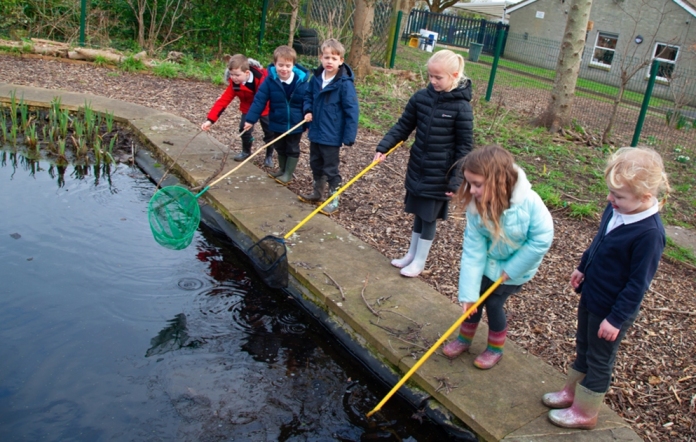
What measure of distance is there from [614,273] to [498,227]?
58cm

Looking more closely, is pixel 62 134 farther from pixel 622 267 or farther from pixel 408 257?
pixel 622 267

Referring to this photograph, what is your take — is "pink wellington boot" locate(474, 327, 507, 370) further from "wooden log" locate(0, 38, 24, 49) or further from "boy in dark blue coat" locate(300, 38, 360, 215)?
"wooden log" locate(0, 38, 24, 49)

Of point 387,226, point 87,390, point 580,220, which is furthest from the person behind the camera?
point 580,220

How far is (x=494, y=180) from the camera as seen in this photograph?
2996mm

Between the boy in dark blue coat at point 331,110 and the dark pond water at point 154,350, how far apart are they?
3.96 ft

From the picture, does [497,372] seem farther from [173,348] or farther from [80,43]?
[80,43]

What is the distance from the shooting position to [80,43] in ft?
37.5

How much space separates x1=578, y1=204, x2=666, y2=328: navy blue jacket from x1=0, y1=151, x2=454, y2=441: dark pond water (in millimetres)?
1135

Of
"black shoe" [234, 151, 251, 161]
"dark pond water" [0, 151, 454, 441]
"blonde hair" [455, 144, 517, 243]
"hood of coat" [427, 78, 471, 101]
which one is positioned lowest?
"dark pond water" [0, 151, 454, 441]

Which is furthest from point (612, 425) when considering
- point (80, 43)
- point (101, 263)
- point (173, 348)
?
point (80, 43)

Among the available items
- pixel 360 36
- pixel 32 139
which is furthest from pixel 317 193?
pixel 360 36

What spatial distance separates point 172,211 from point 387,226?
189cm

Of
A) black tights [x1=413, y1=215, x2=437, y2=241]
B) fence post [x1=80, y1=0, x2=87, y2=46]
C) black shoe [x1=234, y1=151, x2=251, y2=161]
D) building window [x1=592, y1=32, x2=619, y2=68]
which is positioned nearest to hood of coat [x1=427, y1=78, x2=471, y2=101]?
black tights [x1=413, y1=215, x2=437, y2=241]

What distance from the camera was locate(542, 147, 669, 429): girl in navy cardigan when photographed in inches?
103
